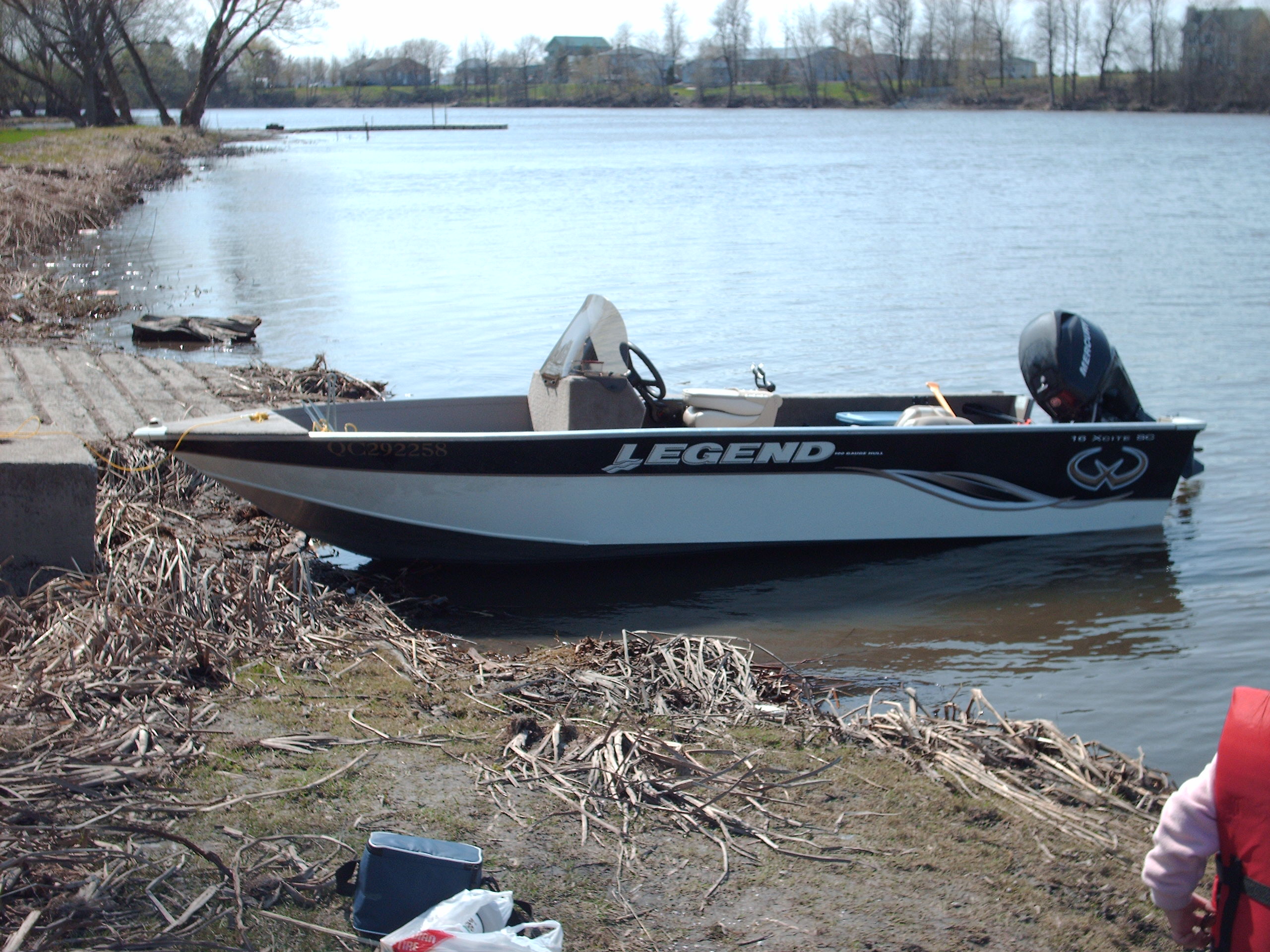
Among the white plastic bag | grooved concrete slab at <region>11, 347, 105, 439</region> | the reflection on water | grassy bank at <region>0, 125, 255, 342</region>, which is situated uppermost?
grassy bank at <region>0, 125, 255, 342</region>

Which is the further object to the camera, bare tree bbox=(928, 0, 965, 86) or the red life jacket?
bare tree bbox=(928, 0, 965, 86)

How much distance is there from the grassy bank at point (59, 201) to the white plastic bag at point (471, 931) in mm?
11766

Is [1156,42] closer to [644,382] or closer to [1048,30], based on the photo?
[1048,30]

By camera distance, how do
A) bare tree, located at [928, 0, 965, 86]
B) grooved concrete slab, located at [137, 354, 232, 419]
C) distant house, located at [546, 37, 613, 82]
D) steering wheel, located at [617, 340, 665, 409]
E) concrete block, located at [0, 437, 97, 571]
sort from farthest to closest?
distant house, located at [546, 37, 613, 82]
bare tree, located at [928, 0, 965, 86]
grooved concrete slab, located at [137, 354, 232, 419]
steering wheel, located at [617, 340, 665, 409]
concrete block, located at [0, 437, 97, 571]

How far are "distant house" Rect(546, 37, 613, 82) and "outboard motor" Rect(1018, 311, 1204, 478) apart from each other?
163 metres

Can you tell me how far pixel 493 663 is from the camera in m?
5.57

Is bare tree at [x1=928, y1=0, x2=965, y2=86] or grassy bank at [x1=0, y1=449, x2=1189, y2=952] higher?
bare tree at [x1=928, y1=0, x2=965, y2=86]

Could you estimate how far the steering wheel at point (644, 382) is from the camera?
777 cm

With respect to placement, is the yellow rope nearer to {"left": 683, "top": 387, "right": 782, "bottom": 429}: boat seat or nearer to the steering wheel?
the steering wheel

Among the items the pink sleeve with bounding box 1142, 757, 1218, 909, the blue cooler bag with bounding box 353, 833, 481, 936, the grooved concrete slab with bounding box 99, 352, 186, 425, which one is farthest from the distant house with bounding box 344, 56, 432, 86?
the pink sleeve with bounding box 1142, 757, 1218, 909

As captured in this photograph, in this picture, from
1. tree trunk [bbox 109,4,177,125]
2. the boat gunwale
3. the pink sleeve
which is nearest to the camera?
the pink sleeve

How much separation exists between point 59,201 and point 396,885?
26250 mm

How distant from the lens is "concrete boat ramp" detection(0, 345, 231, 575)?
5.78 m

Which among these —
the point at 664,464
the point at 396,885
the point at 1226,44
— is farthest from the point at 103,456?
the point at 1226,44
